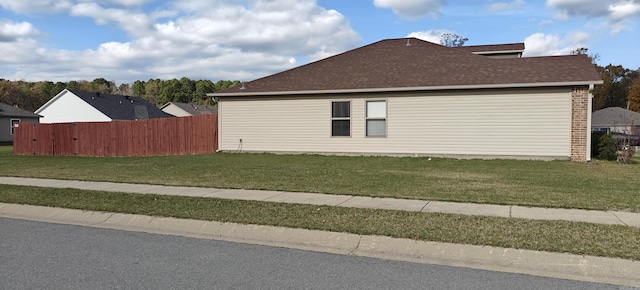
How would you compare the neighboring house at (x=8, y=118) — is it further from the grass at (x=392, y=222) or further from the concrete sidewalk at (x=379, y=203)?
the grass at (x=392, y=222)

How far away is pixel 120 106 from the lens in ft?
157

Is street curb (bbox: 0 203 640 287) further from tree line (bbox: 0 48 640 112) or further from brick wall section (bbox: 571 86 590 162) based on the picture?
tree line (bbox: 0 48 640 112)

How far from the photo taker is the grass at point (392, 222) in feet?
18.5

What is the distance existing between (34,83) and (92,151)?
311 ft

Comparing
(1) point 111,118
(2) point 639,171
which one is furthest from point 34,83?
(2) point 639,171

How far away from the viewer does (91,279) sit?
15.6ft

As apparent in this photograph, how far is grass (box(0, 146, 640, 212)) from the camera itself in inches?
356

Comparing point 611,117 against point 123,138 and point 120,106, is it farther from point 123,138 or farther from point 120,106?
point 120,106

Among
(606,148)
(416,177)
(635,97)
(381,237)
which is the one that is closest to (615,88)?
(635,97)

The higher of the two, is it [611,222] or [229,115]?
[229,115]

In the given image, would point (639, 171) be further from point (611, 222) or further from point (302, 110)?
point (302, 110)

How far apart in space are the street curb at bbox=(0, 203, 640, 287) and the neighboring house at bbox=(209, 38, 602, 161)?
1225 centimetres

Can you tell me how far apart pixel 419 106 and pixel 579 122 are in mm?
5494

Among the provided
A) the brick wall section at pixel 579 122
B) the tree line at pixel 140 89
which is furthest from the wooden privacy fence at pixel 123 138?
the tree line at pixel 140 89
